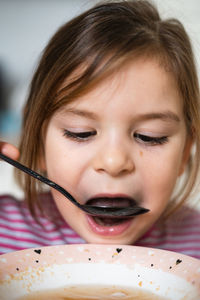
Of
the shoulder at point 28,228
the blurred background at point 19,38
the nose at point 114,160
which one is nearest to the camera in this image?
the nose at point 114,160

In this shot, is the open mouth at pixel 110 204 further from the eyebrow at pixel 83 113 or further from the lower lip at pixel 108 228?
the eyebrow at pixel 83 113

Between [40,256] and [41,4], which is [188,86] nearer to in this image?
[40,256]

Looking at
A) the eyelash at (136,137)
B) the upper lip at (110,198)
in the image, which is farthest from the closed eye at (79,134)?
the upper lip at (110,198)

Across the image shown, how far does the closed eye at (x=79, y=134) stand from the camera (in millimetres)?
781

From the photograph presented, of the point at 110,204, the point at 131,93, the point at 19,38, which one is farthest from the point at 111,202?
the point at 19,38

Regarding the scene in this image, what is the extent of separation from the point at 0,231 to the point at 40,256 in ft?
1.13

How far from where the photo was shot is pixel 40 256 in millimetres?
657

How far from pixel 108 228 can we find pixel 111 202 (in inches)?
2.0

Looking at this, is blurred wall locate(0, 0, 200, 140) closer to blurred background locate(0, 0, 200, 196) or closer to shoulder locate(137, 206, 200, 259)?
blurred background locate(0, 0, 200, 196)

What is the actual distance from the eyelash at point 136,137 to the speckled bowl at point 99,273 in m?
0.21

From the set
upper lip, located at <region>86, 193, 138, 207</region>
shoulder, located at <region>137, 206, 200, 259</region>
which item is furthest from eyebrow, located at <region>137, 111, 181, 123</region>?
shoulder, located at <region>137, 206, 200, 259</region>

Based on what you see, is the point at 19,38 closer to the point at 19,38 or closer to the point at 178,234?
the point at 19,38

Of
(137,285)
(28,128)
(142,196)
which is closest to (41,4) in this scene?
(28,128)

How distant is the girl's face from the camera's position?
0.75 meters
